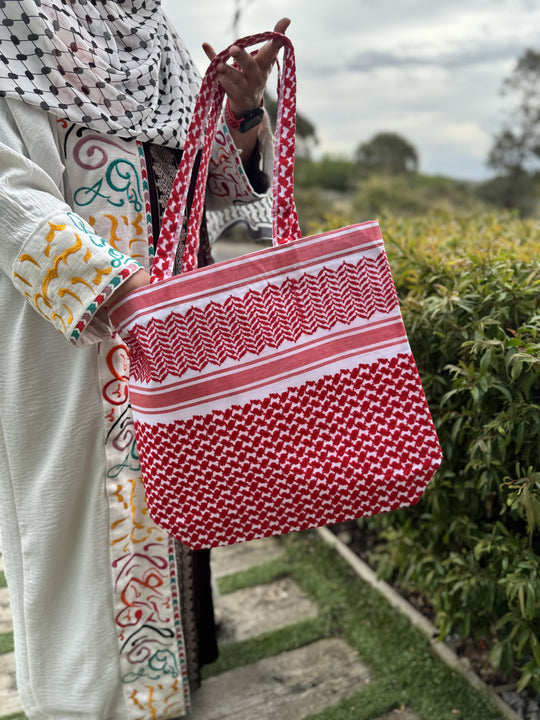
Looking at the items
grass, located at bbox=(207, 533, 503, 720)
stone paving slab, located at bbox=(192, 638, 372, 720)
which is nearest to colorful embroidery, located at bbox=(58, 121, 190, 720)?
stone paving slab, located at bbox=(192, 638, 372, 720)

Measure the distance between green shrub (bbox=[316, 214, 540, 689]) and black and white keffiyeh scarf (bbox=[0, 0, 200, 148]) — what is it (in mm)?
878

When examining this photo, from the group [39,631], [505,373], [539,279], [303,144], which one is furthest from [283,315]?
[303,144]

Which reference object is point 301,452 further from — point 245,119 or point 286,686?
point 286,686

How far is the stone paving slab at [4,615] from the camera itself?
2.23m

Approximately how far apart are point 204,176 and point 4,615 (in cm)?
190

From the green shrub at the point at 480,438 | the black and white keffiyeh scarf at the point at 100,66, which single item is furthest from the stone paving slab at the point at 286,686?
the black and white keffiyeh scarf at the point at 100,66

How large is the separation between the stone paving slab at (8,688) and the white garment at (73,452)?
1.04ft

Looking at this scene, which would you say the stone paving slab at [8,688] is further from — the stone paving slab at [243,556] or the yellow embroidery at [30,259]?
the yellow embroidery at [30,259]

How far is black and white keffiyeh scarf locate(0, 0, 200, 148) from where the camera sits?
116 cm

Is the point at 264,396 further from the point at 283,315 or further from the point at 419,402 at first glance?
the point at 419,402

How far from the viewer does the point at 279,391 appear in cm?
115

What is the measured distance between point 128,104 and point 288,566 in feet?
6.26

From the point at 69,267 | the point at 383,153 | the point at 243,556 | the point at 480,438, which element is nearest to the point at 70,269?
the point at 69,267

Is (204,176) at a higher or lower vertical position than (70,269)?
higher
